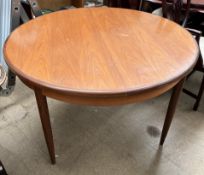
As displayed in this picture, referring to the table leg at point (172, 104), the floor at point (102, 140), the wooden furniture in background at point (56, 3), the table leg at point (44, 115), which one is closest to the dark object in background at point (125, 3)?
the wooden furniture in background at point (56, 3)

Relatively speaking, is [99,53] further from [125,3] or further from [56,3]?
[125,3]

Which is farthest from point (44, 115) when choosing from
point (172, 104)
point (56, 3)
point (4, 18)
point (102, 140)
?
point (56, 3)

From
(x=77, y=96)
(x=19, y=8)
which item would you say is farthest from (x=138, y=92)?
(x=19, y=8)

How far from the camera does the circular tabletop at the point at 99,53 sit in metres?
0.89

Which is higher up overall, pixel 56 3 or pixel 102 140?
pixel 56 3

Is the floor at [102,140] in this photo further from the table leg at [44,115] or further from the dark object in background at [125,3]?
the dark object in background at [125,3]

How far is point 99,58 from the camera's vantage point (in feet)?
3.43

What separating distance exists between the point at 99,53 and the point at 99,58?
0.05 meters

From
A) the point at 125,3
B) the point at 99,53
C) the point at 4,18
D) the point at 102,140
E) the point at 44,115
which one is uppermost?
the point at 99,53

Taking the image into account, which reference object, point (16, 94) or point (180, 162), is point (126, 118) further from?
point (16, 94)

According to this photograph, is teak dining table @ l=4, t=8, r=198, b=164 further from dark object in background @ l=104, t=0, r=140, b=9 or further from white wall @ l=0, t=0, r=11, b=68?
dark object in background @ l=104, t=0, r=140, b=9

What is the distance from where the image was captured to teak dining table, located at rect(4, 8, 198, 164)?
0.88m

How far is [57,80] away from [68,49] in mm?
267

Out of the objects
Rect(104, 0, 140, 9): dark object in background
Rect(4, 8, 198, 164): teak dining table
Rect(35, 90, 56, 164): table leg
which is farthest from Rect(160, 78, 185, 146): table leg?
Rect(104, 0, 140, 9): dark object in background
